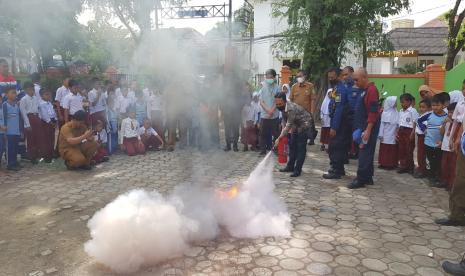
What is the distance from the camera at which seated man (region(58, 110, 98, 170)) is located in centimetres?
664

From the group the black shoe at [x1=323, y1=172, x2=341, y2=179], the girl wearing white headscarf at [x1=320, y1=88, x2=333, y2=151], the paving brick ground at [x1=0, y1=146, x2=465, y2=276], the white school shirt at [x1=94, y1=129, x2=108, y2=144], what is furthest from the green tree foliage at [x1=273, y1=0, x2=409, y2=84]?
the white school shirt at [x1=94, y1=129, x2=108, y2=144]

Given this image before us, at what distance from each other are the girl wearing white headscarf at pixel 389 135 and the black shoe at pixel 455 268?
3993mm

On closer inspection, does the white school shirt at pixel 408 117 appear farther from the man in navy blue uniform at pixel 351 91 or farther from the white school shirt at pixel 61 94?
the white school shirt at pixel 61 94

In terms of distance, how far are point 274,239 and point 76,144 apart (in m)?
4.60

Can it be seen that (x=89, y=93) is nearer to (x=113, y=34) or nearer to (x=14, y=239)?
(x=113, y=34)

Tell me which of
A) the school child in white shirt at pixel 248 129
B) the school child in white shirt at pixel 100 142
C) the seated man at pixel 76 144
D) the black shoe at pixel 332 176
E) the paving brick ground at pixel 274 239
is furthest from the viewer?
the school child in white shirt at pixel 248 129

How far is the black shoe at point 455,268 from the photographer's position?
307cm

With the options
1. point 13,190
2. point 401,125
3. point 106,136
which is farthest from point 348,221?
point 106,136

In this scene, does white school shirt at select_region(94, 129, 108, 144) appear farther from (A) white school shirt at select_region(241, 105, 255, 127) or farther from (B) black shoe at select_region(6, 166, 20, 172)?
(A) white school shirt at select_region(241, 105, 255, 127)

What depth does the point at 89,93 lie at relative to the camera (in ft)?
25.7

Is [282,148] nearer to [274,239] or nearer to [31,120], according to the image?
[274,239]

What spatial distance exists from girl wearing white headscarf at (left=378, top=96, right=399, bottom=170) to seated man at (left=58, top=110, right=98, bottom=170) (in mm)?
5732

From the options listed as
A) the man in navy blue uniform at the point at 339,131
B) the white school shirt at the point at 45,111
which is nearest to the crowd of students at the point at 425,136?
the man in navy blue uniform at the point at 339,131

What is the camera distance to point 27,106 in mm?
6977
